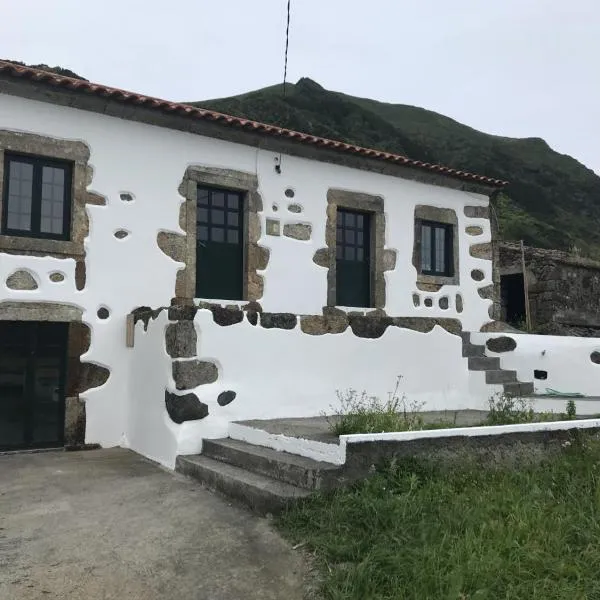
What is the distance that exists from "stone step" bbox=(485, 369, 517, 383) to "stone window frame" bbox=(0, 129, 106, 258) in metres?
5.16

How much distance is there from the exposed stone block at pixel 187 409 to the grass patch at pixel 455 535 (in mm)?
1862

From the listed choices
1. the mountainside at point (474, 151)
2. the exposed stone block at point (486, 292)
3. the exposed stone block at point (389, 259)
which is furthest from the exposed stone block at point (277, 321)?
the mountainside at point (474, 151)

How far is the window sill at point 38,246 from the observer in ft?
21.7

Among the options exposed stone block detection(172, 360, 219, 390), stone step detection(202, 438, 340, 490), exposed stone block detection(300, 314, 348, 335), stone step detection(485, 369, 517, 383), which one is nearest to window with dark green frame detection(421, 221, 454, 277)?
stone step detection(485, 369, 517, 383)

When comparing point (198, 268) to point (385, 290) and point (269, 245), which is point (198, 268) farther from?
point (385, 290)

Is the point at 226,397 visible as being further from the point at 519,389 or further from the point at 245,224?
the point at 519,389

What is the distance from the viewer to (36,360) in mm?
6887

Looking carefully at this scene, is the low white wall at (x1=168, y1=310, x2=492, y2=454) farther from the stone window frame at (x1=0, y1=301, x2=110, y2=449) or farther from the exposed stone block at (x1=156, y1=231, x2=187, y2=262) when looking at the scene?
the exposed stone block at (x1=156, y1=231, x2=187, y2=262)

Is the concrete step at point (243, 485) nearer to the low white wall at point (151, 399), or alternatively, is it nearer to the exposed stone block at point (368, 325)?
the low white wall at point (151, 399)

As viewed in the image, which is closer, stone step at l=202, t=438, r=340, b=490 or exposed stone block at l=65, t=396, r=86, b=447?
stone step at l=202, t=438, r=340, b=490

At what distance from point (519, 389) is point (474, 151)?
97.3ft

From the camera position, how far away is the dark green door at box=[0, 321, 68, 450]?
6707 mm

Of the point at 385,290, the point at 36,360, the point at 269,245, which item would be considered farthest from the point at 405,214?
the point at 36,360

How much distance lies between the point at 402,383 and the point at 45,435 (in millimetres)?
4077
